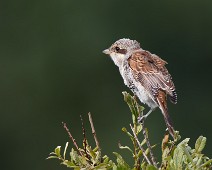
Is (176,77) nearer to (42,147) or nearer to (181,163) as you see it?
(42,147)

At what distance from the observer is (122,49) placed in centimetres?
702

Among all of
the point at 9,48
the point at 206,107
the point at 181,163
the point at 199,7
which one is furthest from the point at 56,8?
the point at 181,163

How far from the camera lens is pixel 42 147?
70.4ft

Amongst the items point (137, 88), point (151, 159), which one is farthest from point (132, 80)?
point (151, 159)

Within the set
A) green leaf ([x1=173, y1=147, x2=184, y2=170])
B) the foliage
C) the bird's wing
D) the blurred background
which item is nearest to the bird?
the bird's wing

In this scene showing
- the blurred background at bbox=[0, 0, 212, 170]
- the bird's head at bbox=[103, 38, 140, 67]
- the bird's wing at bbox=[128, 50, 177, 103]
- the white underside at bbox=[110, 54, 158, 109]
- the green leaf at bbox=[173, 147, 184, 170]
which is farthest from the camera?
the blurred background at bbox=[0, 0, 212, 170]

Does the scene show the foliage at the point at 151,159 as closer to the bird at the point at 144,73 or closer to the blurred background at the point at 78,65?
the bird at the point at 144,73

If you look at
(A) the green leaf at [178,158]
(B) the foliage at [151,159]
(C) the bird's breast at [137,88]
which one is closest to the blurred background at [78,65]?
(C) the bird's breast at [137,88]

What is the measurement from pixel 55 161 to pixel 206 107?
3.38m

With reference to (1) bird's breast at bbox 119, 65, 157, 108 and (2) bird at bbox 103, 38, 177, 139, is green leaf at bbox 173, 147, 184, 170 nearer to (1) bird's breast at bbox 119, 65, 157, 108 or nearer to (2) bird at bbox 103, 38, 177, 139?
(2) bird at bbox 103, 38, 177, 139

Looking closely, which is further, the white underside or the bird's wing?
the white underside

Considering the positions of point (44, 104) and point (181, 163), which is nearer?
point (181, 163)

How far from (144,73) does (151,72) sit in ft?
0.23

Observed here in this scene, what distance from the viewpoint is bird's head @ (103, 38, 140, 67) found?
276 inches
